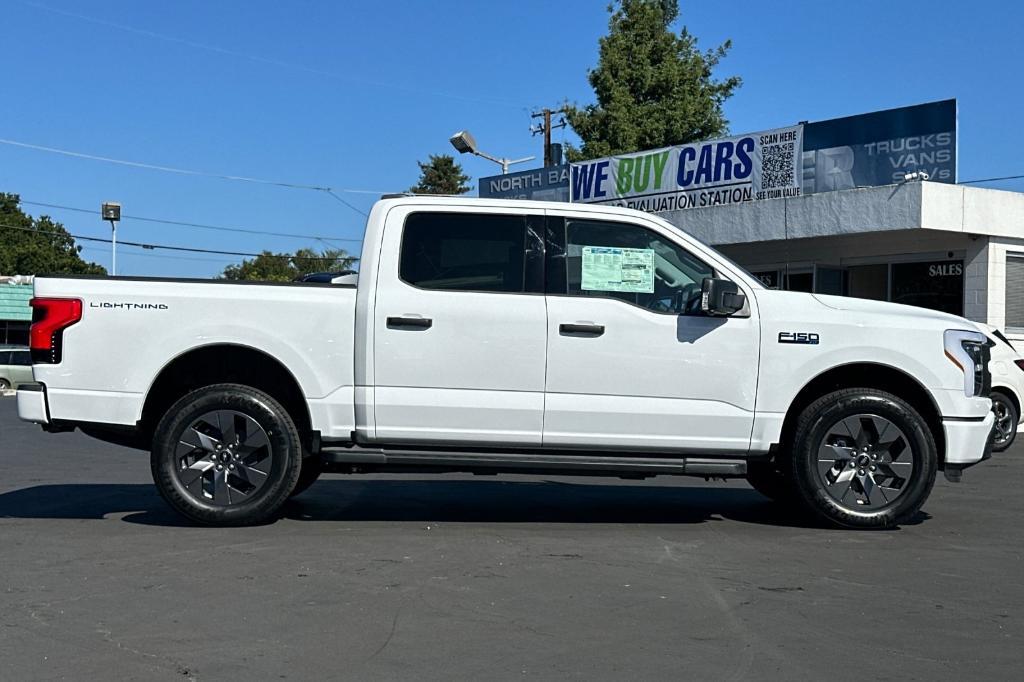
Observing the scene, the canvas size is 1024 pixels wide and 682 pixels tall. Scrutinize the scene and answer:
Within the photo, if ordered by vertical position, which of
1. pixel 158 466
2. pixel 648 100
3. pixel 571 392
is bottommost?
pixel 158 466

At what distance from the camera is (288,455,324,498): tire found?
773cm

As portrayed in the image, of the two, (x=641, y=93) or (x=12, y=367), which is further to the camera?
(x=641, y=93)

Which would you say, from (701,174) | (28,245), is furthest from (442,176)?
(701,174)

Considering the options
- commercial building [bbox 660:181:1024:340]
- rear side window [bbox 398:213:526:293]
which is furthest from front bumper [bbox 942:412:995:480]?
commercial building [bbox 660:181:1024:340]

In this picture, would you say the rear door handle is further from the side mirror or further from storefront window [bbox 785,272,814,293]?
storefront window [bbox 785,272,814,293]

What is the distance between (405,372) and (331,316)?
599 mm

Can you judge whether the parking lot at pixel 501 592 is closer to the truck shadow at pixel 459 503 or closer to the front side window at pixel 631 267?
the truck shadow at pixel 459 503

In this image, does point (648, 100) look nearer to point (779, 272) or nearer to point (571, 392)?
point (779, 272)

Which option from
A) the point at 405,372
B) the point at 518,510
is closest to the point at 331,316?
the point at 405,372

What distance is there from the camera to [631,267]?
287 inches

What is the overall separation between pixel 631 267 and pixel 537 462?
1.43m

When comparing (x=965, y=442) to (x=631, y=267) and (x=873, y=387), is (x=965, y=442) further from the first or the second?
(x=631, y=267)

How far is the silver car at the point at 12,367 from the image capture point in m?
31.5

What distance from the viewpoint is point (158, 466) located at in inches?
277
